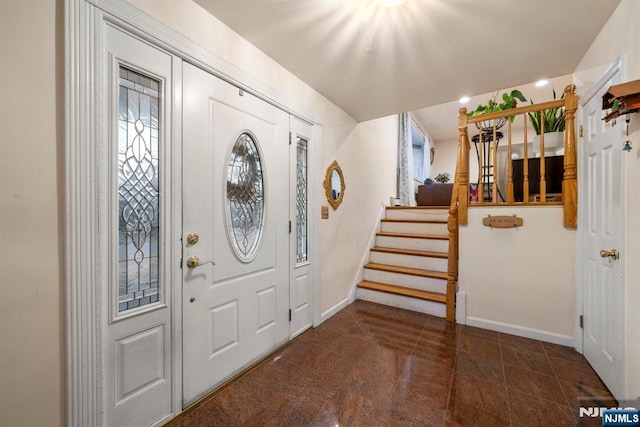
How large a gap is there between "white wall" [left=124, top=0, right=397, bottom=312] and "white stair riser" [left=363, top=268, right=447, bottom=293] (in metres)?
0.32

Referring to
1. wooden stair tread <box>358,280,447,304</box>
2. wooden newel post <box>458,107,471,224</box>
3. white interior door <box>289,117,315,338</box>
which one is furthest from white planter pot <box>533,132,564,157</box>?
white interior door <box>289,117,315,338</box>

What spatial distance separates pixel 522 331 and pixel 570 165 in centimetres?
165

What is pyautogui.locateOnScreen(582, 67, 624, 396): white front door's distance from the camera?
1673 mm

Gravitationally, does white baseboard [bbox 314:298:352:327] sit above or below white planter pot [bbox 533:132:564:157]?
below

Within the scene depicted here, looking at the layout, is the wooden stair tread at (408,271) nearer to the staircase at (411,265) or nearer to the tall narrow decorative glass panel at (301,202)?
the staircase at (411,265)

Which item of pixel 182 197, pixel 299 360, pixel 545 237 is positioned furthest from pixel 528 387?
pixel 182 197

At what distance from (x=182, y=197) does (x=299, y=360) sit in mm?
1597

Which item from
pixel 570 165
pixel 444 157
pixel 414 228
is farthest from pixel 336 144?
pixel 444 157

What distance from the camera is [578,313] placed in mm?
2350

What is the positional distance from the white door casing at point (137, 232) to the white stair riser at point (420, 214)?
12.5ft

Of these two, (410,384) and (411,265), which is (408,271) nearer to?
(411,265)

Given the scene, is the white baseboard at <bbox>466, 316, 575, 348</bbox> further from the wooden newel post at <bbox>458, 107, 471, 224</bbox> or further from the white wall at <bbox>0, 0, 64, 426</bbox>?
the white wall at <bbox>0, 0, 64, 426</bbox>

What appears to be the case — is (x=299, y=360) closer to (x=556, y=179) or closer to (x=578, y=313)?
(x=578, y=313)

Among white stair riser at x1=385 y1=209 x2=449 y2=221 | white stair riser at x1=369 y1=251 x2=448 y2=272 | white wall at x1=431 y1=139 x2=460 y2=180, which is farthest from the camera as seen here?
white wall at x1=431 y1=139 x2=460 y2=180
